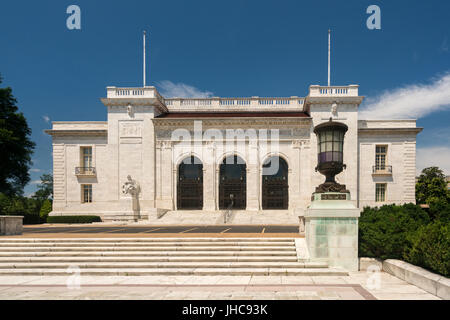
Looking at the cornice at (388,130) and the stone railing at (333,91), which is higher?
→ the stone railing at (333,91)

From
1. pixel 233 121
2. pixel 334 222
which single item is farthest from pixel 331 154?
pixel 233 121

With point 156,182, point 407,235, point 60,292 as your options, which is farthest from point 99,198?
point 407,235

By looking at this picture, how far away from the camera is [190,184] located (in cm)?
3531

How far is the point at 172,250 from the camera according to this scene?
12.4 meters

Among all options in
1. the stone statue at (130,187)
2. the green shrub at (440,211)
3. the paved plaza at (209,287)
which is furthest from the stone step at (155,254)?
the stone statue at (130,187)

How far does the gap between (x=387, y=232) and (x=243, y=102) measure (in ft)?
99.2

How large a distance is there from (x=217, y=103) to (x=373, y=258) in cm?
3071

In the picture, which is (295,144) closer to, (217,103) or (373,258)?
(217,103)

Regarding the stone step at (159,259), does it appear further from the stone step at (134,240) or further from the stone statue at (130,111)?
the stone statue at (130,111)

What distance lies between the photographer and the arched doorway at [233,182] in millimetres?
35094

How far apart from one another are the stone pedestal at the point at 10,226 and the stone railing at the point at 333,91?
102 ft

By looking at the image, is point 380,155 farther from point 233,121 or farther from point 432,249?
point 432,249
